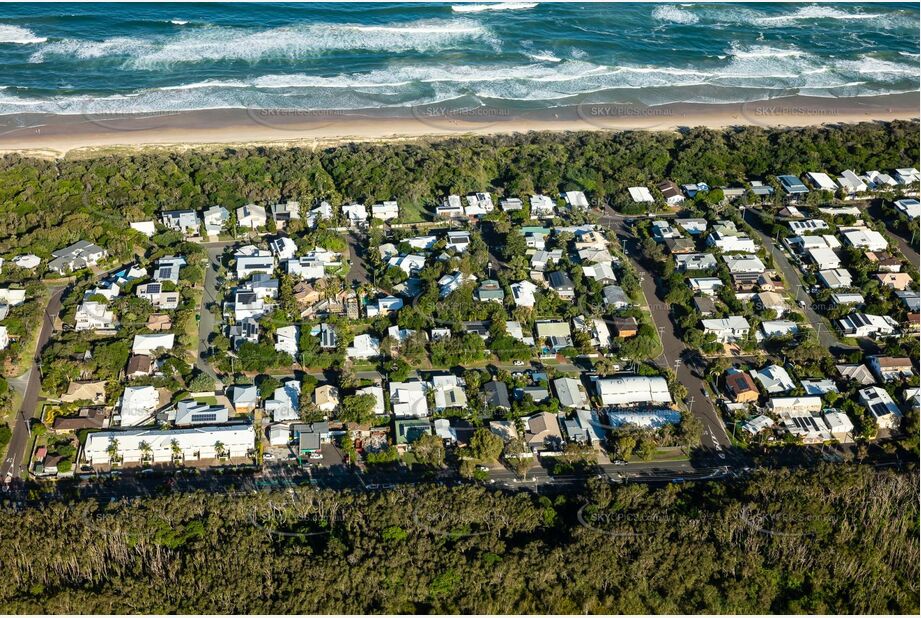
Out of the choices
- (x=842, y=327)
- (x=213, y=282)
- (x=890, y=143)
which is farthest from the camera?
(x=890, y=143)

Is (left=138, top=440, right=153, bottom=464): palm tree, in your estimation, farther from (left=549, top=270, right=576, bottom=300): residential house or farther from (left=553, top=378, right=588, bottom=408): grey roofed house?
(left=549, top=270, right=576, bottom=300): residential house

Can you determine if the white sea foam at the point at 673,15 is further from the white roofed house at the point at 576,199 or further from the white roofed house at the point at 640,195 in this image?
the white roofed house at the point at 576,199

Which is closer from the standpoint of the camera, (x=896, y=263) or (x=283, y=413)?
(x=283, y=413)

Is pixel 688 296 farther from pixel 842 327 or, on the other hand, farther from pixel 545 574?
pixel 545 574

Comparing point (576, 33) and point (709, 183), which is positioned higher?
point (576, 33)

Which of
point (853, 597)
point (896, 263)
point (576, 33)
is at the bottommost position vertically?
point (853, 597)

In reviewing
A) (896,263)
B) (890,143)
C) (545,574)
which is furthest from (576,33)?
(545,574)
